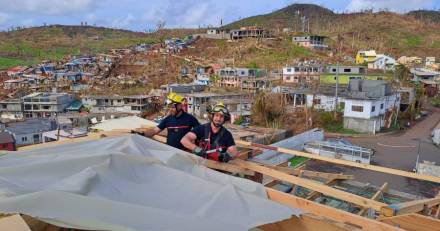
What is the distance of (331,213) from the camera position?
318 centimetres

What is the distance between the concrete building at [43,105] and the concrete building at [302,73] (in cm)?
2950

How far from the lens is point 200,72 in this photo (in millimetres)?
58969

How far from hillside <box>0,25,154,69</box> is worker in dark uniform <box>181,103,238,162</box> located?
278 feet

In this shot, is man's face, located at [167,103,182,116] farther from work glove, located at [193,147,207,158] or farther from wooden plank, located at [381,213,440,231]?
wooden plank, located at [381,213,440,231]

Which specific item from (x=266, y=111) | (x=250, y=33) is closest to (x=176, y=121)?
(x=266, y=111)

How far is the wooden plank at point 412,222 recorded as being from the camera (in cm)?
308

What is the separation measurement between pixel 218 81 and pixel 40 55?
5826 cm

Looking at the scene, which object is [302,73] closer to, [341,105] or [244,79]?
[244,79]

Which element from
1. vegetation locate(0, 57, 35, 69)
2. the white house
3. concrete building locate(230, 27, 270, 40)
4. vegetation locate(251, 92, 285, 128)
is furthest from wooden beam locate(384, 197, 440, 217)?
vegetation locate(0, 57, 35, 69)

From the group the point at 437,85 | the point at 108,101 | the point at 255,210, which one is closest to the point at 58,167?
the point at 255,210

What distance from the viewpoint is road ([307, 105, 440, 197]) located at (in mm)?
19594

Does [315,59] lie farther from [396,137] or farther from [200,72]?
[396,137]

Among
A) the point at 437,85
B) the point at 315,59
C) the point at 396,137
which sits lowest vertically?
the point at 396,137

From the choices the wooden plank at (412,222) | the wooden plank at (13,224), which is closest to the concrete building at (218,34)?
the wooden plank at (412,222)
